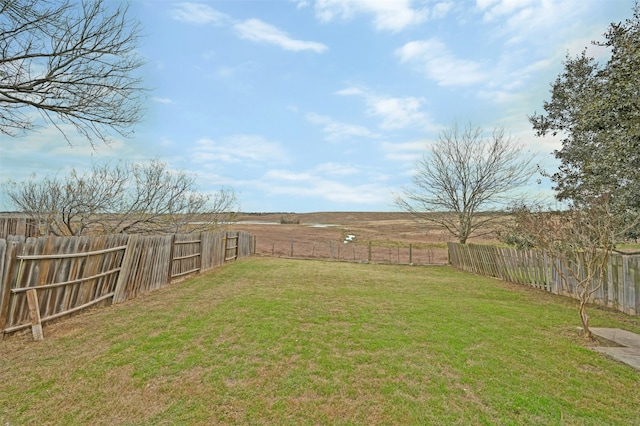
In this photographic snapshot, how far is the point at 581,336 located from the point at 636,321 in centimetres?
259

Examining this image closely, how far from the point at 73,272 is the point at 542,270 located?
1243 cm

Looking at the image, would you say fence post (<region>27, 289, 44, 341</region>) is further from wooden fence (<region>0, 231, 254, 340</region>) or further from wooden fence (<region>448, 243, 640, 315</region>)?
wooden fence (<region>448, 243, 640, 315</region>)

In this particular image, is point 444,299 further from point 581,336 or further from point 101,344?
point 101,344

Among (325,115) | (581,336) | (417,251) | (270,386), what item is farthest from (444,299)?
(417,251)

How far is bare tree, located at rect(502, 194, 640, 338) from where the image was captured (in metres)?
5.37

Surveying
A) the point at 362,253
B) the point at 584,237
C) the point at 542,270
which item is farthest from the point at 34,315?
the point at 362,253

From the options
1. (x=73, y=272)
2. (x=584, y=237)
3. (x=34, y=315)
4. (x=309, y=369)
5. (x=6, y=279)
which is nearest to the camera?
(x=309, y=369)

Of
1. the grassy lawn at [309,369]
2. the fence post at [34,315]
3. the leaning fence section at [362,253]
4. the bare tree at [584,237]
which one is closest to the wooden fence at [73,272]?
the fence post at [34,315]

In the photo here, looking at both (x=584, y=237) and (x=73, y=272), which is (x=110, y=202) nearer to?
(x=73, y=272)

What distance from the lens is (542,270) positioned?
34.0ft

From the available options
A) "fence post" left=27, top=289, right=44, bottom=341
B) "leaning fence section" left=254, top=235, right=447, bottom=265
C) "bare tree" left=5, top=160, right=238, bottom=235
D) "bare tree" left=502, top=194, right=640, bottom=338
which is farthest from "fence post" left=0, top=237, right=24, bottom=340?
"leaning fence section" left=254, top=235, right=447, bottom=265

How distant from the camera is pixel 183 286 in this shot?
8.76m

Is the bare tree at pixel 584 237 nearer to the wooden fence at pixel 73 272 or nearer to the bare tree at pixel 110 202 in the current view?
the wooden fence at pixel 73 272

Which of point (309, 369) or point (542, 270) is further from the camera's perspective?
point (542, 270)
